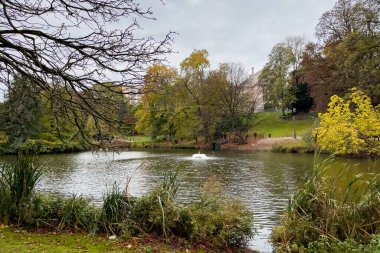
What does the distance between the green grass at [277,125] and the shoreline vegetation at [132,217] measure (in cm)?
4346

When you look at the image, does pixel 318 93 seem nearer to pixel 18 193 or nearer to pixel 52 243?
pixel 18 193

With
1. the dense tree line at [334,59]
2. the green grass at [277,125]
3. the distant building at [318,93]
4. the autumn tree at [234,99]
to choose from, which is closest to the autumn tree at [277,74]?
the dense tree line at [334,59]

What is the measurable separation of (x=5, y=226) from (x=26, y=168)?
1190mm

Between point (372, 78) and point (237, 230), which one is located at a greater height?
point (372, 78)

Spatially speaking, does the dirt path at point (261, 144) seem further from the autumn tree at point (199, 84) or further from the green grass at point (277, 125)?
the green grass at point (277, 125)

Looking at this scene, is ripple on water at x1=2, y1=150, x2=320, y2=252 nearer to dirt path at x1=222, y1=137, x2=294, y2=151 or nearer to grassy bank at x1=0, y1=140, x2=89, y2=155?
dirt path at x1=222, y1=137, x2=294, y2=151

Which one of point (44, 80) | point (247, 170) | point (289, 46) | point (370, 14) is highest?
point (289, 46)

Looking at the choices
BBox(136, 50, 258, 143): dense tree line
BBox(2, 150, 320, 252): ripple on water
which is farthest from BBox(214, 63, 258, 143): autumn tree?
BBox(2, 150, 320, 252): ripple on water

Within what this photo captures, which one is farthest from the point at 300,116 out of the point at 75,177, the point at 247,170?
the point at 75,177

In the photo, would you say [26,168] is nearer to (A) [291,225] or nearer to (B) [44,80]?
(B) [44,80]

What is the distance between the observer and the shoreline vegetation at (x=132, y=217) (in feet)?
23.3

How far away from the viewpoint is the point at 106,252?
19.3ft

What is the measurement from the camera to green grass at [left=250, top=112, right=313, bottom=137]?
52188mm

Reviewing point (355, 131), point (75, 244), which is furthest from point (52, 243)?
point (355, 131)
